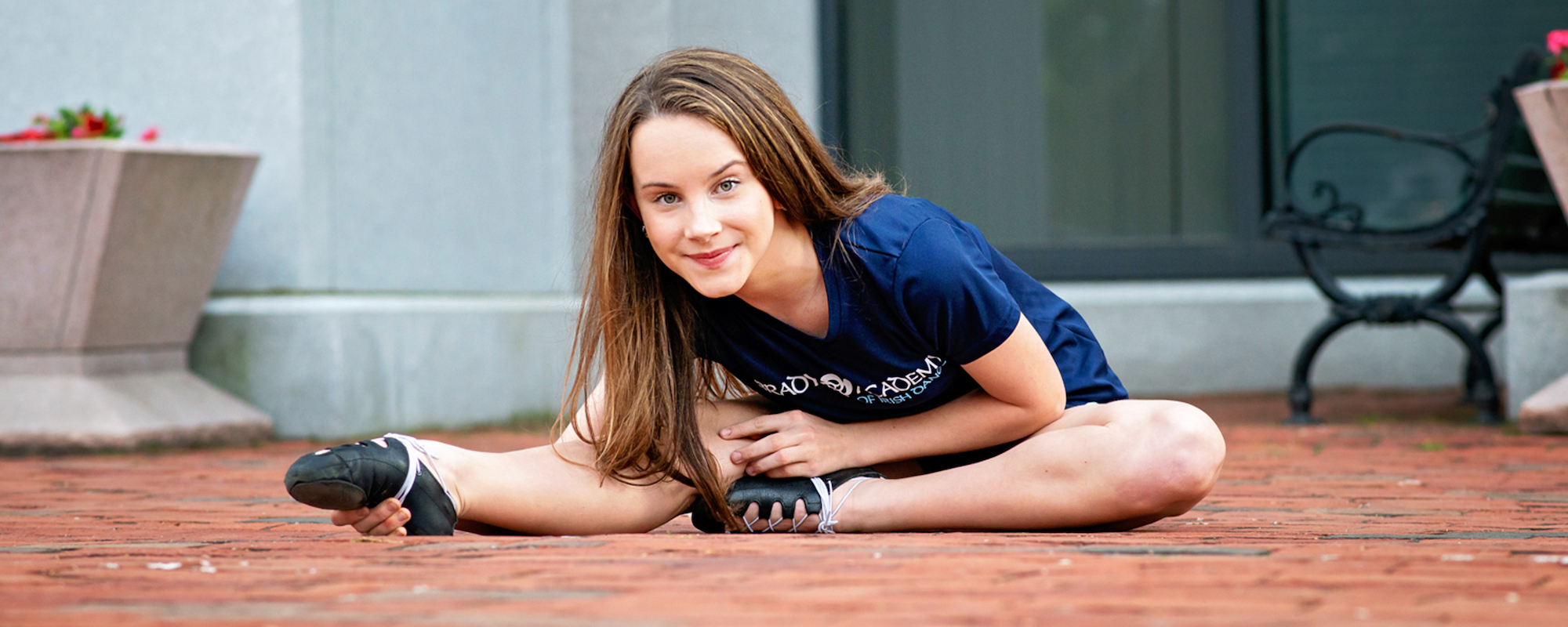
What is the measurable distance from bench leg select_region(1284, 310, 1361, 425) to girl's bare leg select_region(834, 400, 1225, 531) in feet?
8.22

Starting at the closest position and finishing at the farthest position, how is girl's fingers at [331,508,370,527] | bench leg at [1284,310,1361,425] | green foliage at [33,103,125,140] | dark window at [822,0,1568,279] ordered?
girl's fingers at [331,508,370,527] < green foliage at [33,103,125,140] < bench leg at [1284,310,1361,425] < dark window at [822,0,1568,279]

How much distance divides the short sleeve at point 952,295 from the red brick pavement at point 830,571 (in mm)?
273

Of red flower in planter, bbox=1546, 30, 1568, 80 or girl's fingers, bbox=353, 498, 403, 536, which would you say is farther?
red flower in planter, bbox=1546, 30, 1568, 80

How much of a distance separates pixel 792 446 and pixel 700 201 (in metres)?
0.42

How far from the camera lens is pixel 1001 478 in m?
2.06

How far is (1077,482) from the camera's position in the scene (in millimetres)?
2016

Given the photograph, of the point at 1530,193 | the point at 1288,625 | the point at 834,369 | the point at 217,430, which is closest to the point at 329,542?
the point at 834,369

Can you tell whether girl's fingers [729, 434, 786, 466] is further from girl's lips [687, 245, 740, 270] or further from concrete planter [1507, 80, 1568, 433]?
concrete planter [1507, 80, 1568, 433]

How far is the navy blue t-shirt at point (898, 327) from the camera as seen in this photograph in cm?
192

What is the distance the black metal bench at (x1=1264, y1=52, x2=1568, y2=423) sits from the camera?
4.19m

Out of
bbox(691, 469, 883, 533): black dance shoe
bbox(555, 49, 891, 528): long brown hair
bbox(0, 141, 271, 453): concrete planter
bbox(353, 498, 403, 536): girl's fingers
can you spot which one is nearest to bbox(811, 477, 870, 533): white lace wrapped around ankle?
bbox(691, 469, 883, 533): black dance shoe

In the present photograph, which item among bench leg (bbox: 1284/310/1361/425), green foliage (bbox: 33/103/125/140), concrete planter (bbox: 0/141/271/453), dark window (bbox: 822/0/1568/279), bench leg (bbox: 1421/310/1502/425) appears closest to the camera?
concrete planter (bbox: 0/141/271/453)

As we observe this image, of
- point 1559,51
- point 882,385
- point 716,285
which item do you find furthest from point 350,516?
point 1559,51

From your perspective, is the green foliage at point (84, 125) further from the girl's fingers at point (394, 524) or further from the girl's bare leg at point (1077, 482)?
the girl's bare leg at point (1077, 482)
